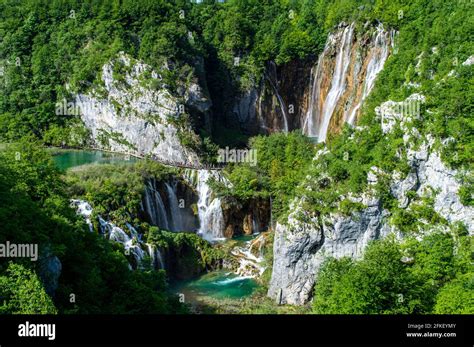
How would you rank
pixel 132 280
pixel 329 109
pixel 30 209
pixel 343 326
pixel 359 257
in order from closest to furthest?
pixel 343 326 → pixel 30 209 → pixel 132 280 → pixel 359 257 → pixel 329 109

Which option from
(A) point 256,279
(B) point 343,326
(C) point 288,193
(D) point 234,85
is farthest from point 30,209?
(D) point 234,85

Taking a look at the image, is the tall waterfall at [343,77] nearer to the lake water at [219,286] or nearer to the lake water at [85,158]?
the lake water at [219,286]

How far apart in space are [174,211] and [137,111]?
17832mm

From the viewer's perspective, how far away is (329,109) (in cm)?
4994

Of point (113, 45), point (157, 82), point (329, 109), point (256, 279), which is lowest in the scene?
point (256, 279)

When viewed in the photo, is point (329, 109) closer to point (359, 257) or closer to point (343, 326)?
point (359, 257)

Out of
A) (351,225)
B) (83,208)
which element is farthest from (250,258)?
(83,208)

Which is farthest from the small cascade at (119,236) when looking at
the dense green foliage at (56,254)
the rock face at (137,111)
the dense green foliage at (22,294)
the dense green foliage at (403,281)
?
the rock face at (137,111)

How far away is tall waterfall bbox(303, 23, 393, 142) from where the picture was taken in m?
45.0

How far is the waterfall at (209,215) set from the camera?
3981 cm

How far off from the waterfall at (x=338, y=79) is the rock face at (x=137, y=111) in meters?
13.6

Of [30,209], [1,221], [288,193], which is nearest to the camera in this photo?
[1,221]

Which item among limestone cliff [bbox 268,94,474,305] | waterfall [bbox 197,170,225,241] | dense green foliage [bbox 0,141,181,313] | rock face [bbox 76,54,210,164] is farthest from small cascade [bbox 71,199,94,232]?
rock face [bbox 76,54,210,164]

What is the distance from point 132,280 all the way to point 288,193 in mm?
19691
